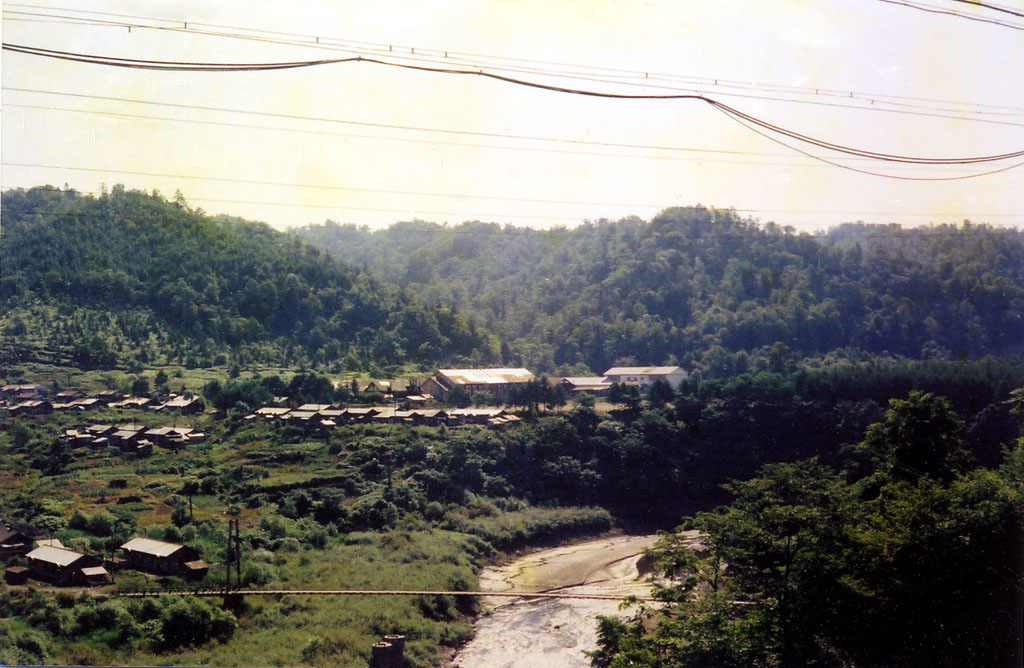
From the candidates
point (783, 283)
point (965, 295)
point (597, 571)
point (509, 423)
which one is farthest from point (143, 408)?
point (965, 295)

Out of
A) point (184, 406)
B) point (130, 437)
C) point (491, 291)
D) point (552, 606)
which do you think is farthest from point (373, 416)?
point (552, 606)

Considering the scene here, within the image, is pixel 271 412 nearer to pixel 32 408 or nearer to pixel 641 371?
pixel 32 408

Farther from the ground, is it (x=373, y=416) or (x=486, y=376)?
(x=486, y=376)

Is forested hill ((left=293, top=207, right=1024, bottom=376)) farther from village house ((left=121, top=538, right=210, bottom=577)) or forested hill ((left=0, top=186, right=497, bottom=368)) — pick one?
village house ((left=121, top=538, right=210, bottom=577))

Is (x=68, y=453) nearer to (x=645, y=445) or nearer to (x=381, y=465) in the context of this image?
(x=381, y=465)

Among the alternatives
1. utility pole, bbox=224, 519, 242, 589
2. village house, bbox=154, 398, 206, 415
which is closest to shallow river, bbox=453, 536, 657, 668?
utility pole, bbox=224, 519, 242, 589

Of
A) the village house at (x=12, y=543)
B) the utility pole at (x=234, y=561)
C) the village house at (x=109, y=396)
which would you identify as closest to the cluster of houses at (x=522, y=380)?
the village house at (x=109, y=396)
